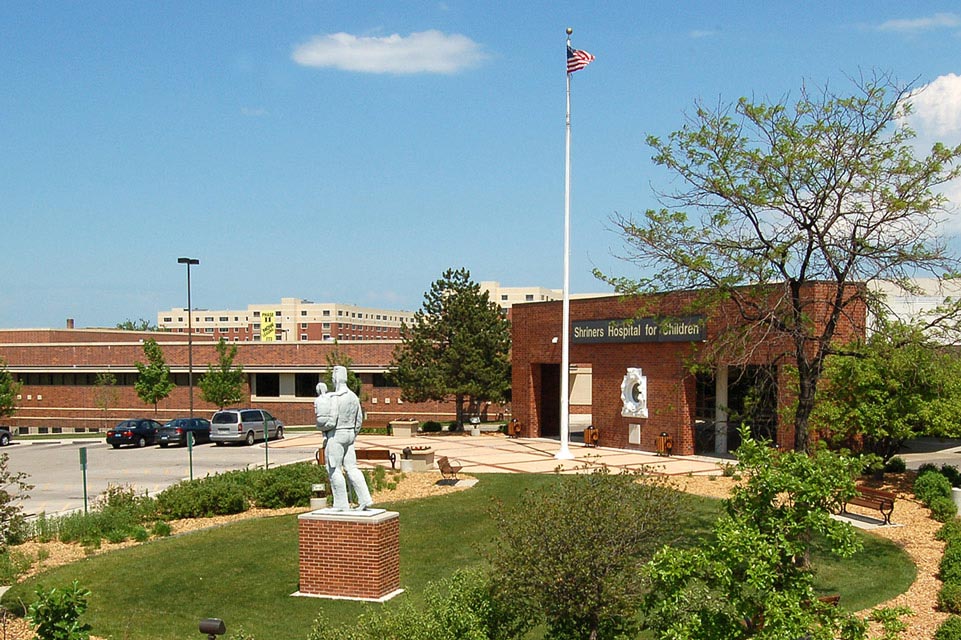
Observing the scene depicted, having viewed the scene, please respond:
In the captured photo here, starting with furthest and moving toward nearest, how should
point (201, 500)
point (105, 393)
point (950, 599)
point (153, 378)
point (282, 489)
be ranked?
1. point (105, 393)
2. point (153, 378)
3. point (282, 489)
4. point (201, 500)
5. point (950, 599)

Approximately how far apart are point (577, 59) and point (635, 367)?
36.0ft

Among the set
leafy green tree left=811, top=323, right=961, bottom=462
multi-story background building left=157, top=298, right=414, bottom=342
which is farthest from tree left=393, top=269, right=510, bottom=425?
multi-story background building left=157, top=298, right=414, bottom=342

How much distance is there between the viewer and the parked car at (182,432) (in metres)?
39.2

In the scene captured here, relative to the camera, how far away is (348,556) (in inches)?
511

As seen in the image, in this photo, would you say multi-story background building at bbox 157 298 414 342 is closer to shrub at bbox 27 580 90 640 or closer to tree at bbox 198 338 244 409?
tree at bbox 198 338 244 409

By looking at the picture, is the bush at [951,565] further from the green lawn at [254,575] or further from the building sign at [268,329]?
the building sign at [268,329]

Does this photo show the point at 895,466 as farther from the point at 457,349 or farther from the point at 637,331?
the point at 457,349

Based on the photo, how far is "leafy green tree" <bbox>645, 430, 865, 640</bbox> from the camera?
7438 millimetres

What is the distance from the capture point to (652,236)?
16.5m

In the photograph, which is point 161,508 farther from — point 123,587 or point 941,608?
point 941,608

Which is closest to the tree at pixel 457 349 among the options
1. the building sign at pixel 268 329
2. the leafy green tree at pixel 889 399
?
the leafy green tree at pixel 889 399

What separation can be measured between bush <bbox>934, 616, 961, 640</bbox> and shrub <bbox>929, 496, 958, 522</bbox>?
796cm

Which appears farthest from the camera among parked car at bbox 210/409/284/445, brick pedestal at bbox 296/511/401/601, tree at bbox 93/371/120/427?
tree at bbox 93/371/120/427

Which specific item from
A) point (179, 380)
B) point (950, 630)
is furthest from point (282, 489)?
point (179, 380)
